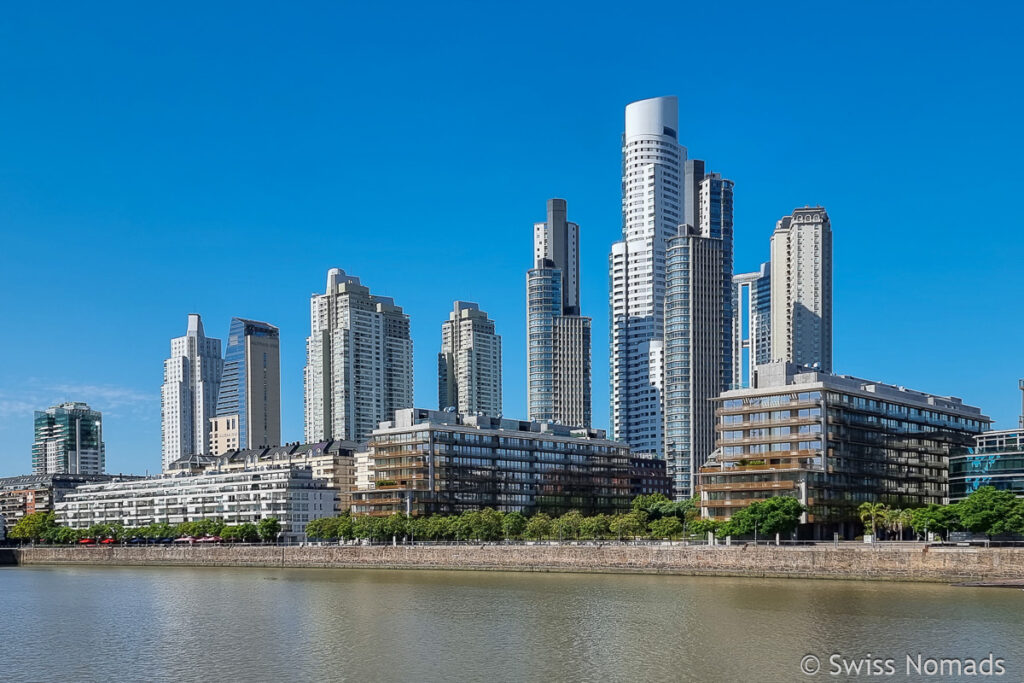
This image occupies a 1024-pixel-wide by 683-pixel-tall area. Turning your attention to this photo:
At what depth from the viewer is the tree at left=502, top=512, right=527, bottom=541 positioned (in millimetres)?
162500

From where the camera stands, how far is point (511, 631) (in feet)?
252

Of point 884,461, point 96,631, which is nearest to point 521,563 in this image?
point 884,461

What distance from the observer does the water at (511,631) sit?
62.3m

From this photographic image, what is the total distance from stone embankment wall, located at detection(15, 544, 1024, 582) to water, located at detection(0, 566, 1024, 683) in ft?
13.0

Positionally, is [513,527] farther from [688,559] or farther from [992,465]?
[992,465]

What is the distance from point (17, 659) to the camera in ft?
234

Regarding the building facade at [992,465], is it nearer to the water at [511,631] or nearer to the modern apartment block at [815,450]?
the modern apartment block at [815,450]

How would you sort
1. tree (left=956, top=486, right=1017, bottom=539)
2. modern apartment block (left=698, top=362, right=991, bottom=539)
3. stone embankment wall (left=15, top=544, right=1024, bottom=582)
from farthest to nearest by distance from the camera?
1. modern apartment block (left=698, top=362, right=991, bottom=539)
2. tree (left=956, top=486, right=1017, bottom=539)
3. stone embankment wall (left=15, top=544, right=1024, bottom=582)

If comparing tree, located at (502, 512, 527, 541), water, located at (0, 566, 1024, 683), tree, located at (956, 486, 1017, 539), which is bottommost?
tree, located at (502, 512, 527, 541)

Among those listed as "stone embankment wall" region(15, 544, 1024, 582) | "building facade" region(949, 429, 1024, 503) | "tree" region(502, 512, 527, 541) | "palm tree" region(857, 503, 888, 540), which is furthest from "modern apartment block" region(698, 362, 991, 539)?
"tree" region(502, 512, 527, 541)

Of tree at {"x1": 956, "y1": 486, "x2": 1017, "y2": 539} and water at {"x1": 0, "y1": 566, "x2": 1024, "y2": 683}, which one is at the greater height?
tree at {"x1": 956, "y1": 486, "x2": 1017, "y2": 539}

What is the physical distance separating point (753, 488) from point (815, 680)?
295 feet

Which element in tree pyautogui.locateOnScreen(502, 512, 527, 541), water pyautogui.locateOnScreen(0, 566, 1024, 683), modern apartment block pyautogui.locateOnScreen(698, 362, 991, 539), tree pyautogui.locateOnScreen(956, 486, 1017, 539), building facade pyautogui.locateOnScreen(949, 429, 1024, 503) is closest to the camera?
water pyautogui.locateOnScreen(0, 566, 1024, 683)

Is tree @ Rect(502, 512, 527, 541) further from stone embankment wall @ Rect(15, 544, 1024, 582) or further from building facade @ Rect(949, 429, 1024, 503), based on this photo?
building facade @ Rect(949, 429, 1024, 503)
